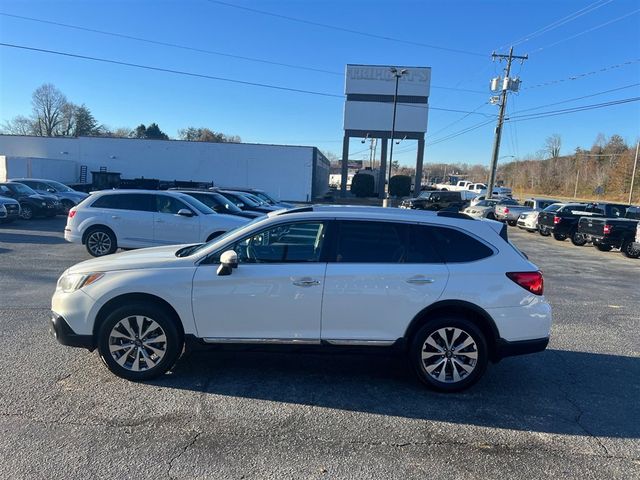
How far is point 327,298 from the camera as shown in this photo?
155 inches

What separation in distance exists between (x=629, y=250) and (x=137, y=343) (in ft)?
56.6

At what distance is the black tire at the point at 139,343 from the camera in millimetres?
3998

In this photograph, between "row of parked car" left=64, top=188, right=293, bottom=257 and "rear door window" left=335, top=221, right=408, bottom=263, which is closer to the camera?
"rear door window" left=335, top=221, right=408, bottom=263

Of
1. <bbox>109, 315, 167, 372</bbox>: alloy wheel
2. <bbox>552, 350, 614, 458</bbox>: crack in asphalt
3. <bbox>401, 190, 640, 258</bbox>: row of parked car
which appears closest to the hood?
<bbox>109, 315, 167, 372</bbox>: alloy wheel

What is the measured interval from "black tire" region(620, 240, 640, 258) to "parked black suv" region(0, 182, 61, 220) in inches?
897

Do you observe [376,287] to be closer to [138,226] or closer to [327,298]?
[327,298]

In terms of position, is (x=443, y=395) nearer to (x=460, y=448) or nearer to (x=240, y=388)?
(x=460, y=448)

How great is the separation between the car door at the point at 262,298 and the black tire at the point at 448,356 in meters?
0.96

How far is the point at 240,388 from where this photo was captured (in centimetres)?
403

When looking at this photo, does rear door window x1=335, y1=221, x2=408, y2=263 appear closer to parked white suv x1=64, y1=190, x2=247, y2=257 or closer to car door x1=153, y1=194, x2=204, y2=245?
parked white suv x1=64, y1=190, x2=247, y2=257

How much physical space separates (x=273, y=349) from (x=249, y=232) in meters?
1.10

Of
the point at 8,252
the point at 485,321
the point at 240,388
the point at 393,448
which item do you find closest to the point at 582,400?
the point at 485,321

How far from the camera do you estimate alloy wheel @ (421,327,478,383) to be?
4.04 metres

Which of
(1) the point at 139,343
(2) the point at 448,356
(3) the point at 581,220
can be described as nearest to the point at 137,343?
(1) the point at 139,343
